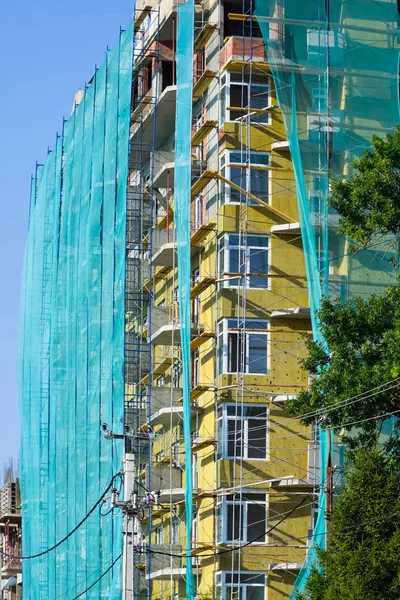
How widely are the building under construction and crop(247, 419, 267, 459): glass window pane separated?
3.4 inches

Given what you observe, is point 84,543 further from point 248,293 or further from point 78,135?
point 78,135

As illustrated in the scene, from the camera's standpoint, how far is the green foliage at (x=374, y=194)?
3388cm

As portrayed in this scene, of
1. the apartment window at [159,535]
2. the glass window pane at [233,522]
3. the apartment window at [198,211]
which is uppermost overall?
the apartment window at [198,211]

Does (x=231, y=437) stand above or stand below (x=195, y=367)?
below

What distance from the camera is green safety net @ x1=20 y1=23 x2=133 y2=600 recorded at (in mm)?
47156

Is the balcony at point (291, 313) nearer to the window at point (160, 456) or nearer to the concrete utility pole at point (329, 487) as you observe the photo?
the concrete utility pole at point (329, 487)

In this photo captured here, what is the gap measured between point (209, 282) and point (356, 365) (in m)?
11.3

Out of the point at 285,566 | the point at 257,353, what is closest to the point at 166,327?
the point at 257,353

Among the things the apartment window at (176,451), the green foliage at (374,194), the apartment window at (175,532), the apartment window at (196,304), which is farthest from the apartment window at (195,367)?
the green foliage at (374,194)

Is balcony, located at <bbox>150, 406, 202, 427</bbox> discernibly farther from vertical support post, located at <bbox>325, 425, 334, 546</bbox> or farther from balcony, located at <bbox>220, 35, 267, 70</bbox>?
balcony, located at <bbox>220, 35, 267, 70</bbox>

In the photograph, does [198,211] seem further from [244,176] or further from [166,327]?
[166,327]

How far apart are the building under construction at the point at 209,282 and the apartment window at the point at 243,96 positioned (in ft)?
0.23

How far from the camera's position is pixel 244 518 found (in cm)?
4256

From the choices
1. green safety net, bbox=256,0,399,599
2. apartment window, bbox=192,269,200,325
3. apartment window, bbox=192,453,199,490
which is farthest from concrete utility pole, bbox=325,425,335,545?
apartment window, bbox=192,269,200,325
